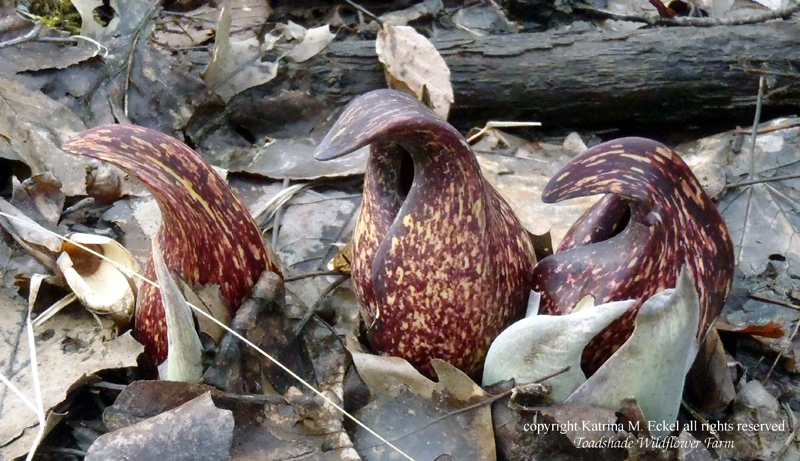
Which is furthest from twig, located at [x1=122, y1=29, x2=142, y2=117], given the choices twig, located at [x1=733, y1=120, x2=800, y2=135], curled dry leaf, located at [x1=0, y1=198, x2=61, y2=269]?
twig, located at [x1=733, y1=120, x2=800, y2=135]

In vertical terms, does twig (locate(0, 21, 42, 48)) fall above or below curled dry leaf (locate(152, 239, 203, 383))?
above

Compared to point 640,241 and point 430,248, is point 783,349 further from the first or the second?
point 430,248

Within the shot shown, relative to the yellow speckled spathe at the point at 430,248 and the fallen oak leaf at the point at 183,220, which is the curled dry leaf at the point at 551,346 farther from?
the fallen oak leaf at the point at 183,220

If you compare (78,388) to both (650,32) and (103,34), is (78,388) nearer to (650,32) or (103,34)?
(103,34)

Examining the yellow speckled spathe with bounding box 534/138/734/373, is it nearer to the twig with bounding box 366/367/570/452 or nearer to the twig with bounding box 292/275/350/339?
the twig with bounding box 366/367/570/452

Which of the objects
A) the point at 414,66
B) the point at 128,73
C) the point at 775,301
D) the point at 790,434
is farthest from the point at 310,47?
the point at 790,434

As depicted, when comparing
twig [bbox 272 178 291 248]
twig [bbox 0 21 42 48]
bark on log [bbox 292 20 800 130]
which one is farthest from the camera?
bark on log [bbox 292 20 800 130]

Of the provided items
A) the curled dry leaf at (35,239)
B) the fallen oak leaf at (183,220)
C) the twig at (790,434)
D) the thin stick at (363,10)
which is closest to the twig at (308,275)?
the fallen oak leaf at (183,220)
